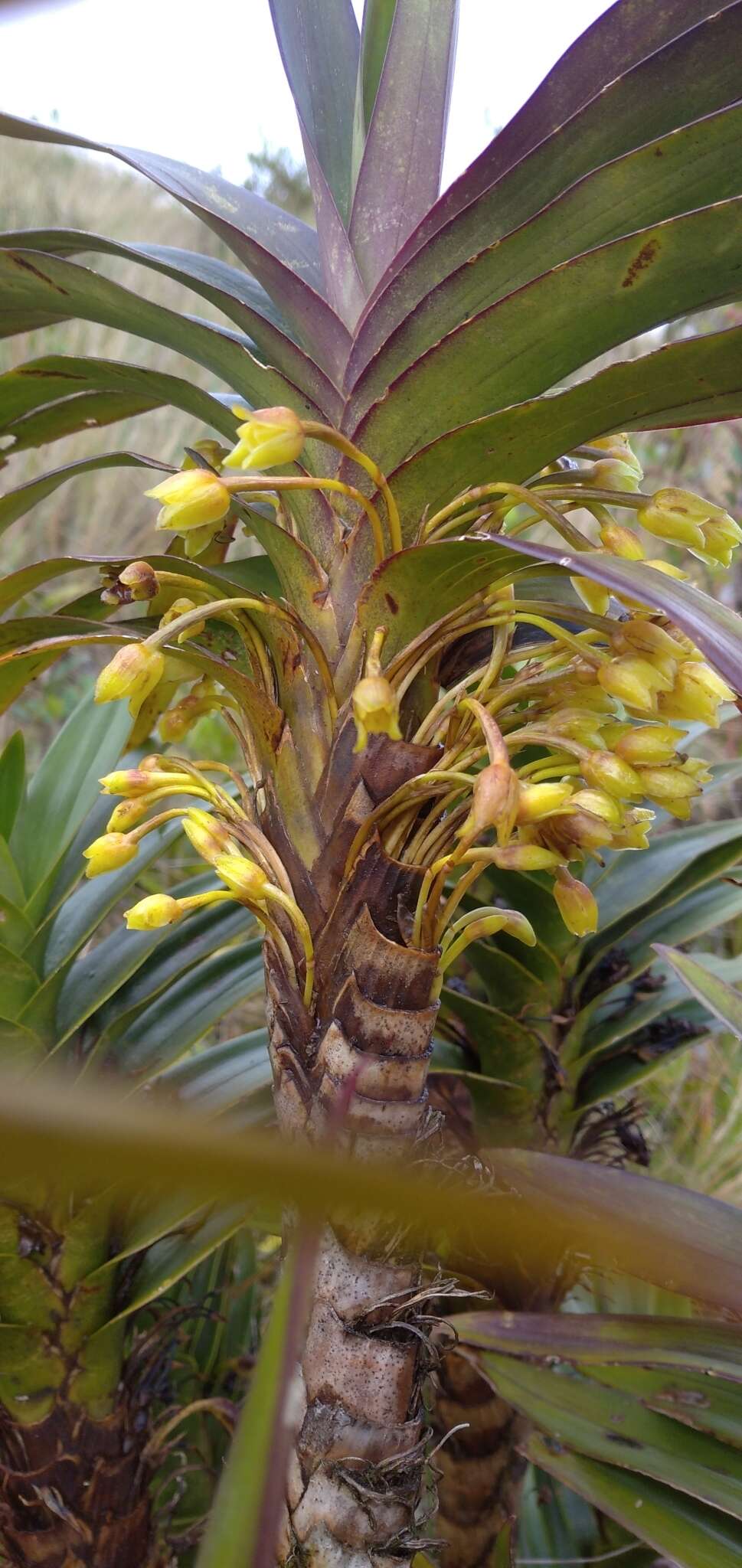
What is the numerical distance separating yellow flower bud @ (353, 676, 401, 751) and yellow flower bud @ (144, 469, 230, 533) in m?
0.12

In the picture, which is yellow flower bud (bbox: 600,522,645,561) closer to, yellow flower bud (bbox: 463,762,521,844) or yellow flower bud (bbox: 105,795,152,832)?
yellow flower bud (bbox: 463,762,521,844)

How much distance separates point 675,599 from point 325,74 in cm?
52

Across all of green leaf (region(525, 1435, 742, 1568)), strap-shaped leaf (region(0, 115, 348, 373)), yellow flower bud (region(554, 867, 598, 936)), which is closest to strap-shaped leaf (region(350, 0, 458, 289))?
strap-shaped leaf (region(0, 115, 348, 373))

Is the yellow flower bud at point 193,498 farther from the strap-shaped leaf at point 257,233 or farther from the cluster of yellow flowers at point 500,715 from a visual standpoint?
the strap-shaped leaf at point 257,233

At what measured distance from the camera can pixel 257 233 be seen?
0.68 m

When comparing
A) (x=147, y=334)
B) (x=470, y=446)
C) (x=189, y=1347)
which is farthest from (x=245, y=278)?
(x=189, y=1347)

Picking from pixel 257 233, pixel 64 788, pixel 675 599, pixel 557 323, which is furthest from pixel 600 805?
pixel 64 788

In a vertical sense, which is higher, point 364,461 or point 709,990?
point 364,461

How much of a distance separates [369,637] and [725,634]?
21cm

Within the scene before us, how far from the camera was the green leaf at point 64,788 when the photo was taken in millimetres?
856

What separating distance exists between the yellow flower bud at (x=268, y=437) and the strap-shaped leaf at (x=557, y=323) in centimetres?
8

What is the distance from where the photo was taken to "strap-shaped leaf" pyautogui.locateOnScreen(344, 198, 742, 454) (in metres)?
0.44

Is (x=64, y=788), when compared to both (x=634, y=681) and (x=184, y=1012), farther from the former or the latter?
(x=634, y=681)

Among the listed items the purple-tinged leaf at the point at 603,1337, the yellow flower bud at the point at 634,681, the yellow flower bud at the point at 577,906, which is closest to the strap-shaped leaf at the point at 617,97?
the yellow flower bud at the point at 634,681
